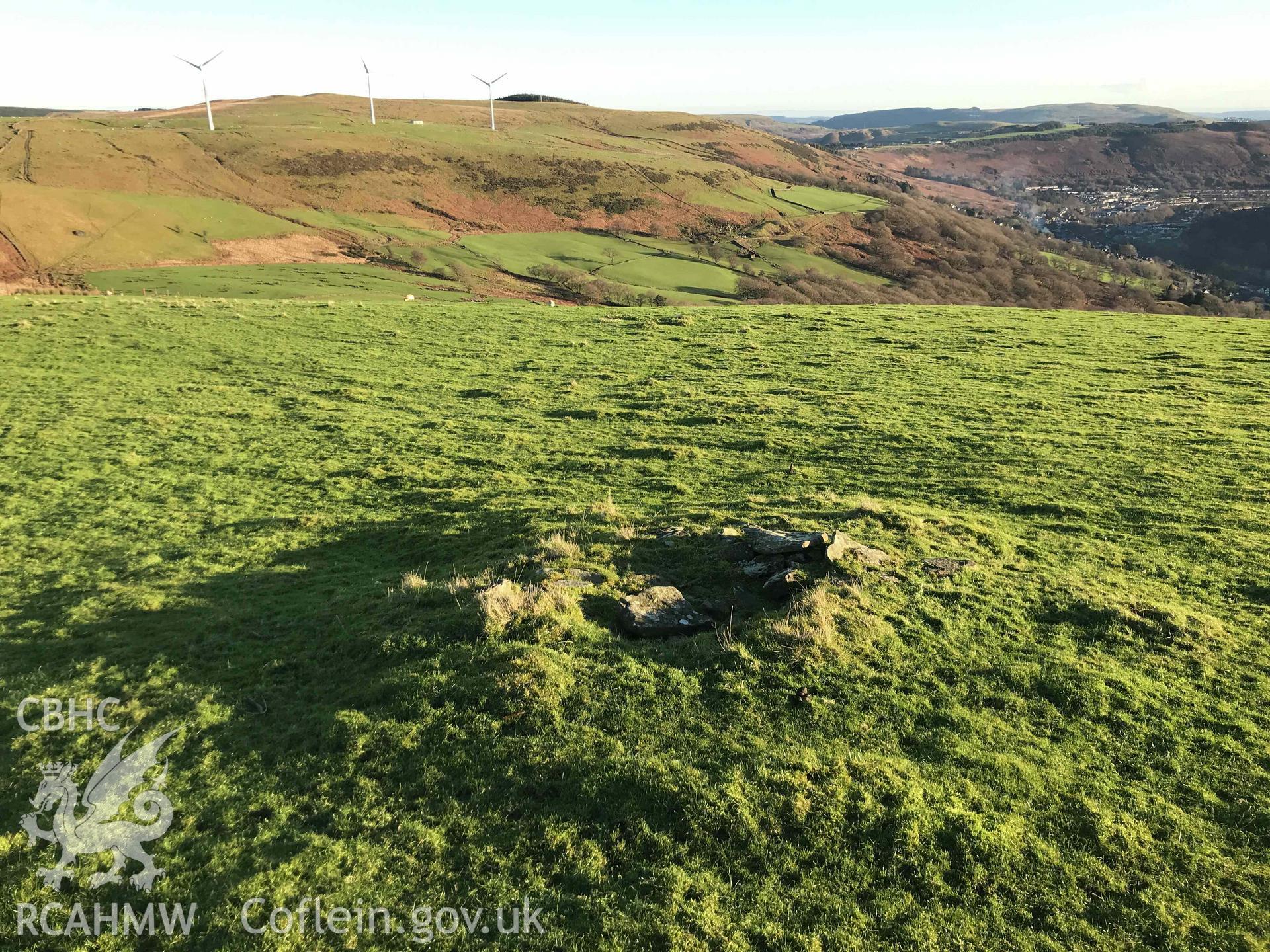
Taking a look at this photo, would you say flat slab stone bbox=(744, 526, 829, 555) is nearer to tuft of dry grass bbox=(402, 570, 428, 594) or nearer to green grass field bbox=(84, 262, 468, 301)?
tuft of dry grass bbox=(402, 570, 428, 594)

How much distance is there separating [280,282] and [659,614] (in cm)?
6413

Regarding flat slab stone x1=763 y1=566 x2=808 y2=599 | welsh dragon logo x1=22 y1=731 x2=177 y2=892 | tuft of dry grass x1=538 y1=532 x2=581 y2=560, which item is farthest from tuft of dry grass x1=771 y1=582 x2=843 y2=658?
welsh dragon logo x1=22 y1=731 x2=177 y2=892

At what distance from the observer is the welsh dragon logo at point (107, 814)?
6797 mm

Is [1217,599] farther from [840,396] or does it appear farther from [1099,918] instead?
[840,396]

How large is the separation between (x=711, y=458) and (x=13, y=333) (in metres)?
34.2

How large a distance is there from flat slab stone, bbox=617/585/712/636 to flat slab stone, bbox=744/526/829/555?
1995mm

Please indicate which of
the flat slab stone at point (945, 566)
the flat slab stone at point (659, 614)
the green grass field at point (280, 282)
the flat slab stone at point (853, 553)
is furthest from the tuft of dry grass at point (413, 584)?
the green grass field at point (280, 282)

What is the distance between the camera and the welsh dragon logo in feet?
22.3

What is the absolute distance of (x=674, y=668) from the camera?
905 centimetres

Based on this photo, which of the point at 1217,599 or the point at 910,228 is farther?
the point at 910,228

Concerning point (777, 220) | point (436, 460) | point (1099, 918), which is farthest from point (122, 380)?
point (777, 220)

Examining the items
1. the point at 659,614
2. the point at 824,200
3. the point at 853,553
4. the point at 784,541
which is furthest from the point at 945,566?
the point at 824,200

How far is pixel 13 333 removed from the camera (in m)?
30.0

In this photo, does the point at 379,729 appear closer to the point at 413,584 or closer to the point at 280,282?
the point at 413,584
